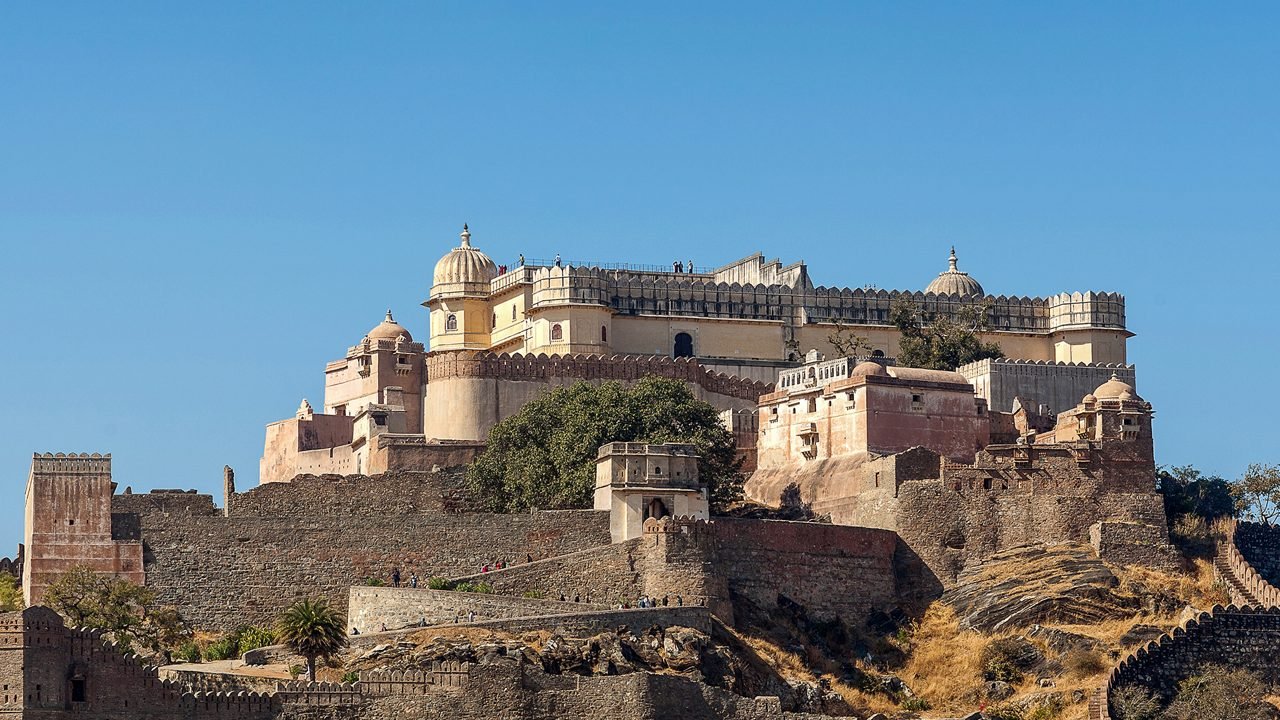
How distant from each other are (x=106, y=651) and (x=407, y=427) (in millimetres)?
31797

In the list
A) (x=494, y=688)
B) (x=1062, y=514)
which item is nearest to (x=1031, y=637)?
(x=1062, y=514)

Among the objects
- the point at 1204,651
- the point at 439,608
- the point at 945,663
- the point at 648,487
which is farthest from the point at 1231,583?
the point at 439,608

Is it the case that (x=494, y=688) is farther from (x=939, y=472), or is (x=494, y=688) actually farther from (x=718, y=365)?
(x=718, y=365)

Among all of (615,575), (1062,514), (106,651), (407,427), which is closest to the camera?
(106,651)

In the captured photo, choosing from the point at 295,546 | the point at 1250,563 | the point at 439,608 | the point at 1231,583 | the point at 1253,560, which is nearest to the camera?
the point at 439,608

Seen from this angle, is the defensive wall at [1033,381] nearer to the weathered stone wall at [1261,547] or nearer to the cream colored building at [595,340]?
the cream colored building at [595,340]

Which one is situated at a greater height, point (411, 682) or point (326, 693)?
point (411, 682)

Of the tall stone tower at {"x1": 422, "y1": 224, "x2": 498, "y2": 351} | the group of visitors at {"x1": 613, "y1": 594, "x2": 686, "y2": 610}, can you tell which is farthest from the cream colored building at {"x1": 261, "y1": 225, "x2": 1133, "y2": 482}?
the group of visitors at {"x1": 613, "y1": 594, "x2": 686, "y2": 610}

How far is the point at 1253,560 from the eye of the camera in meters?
82.8

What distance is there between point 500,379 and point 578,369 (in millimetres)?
2538

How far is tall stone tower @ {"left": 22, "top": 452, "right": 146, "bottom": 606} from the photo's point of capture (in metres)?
74.7

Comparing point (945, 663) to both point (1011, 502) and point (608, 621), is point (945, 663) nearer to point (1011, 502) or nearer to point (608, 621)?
point (1011, 502)

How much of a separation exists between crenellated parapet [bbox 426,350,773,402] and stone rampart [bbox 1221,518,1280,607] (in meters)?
17.9

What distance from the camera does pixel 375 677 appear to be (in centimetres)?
6594
